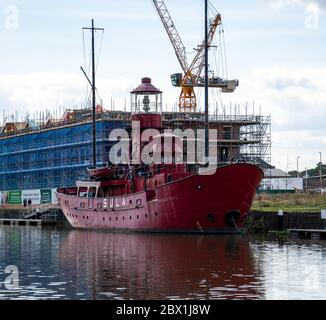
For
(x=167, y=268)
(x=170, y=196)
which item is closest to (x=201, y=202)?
(x=170, y=196)

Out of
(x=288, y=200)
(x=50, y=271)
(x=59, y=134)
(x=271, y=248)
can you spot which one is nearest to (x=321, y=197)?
(x=288, y=200)

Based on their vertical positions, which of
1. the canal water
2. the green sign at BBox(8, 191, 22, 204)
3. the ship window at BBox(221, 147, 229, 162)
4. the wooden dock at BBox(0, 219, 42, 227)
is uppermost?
the ship window at BBox(221, 147, 229, 162)

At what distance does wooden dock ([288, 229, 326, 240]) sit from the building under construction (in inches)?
1703

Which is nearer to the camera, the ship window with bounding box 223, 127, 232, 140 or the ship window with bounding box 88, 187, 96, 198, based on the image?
the ship window with bounding box 88, 187, 96, 198

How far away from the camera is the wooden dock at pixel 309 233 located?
160 feet

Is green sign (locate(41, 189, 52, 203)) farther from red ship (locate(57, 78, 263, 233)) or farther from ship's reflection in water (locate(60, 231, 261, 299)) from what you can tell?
ship's reflection in water (locate(60, 231, 261, 299))

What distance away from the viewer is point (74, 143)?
316ft

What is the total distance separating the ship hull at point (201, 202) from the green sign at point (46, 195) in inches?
1562

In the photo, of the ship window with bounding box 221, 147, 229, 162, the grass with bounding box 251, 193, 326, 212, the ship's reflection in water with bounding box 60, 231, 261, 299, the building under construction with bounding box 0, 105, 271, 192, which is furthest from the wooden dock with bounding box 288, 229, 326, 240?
the ship window with bounding box 221, 147, 229, 162

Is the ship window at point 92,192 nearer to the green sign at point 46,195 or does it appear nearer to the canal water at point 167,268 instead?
the canal water at point 167,268

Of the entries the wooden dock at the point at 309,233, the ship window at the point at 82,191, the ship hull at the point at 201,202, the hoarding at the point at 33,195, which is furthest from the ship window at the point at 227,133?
the wooden dock at the point at 309,233

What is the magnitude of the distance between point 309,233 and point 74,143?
165 ft

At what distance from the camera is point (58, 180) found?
101 m

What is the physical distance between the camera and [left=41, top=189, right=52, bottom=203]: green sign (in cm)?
9512
